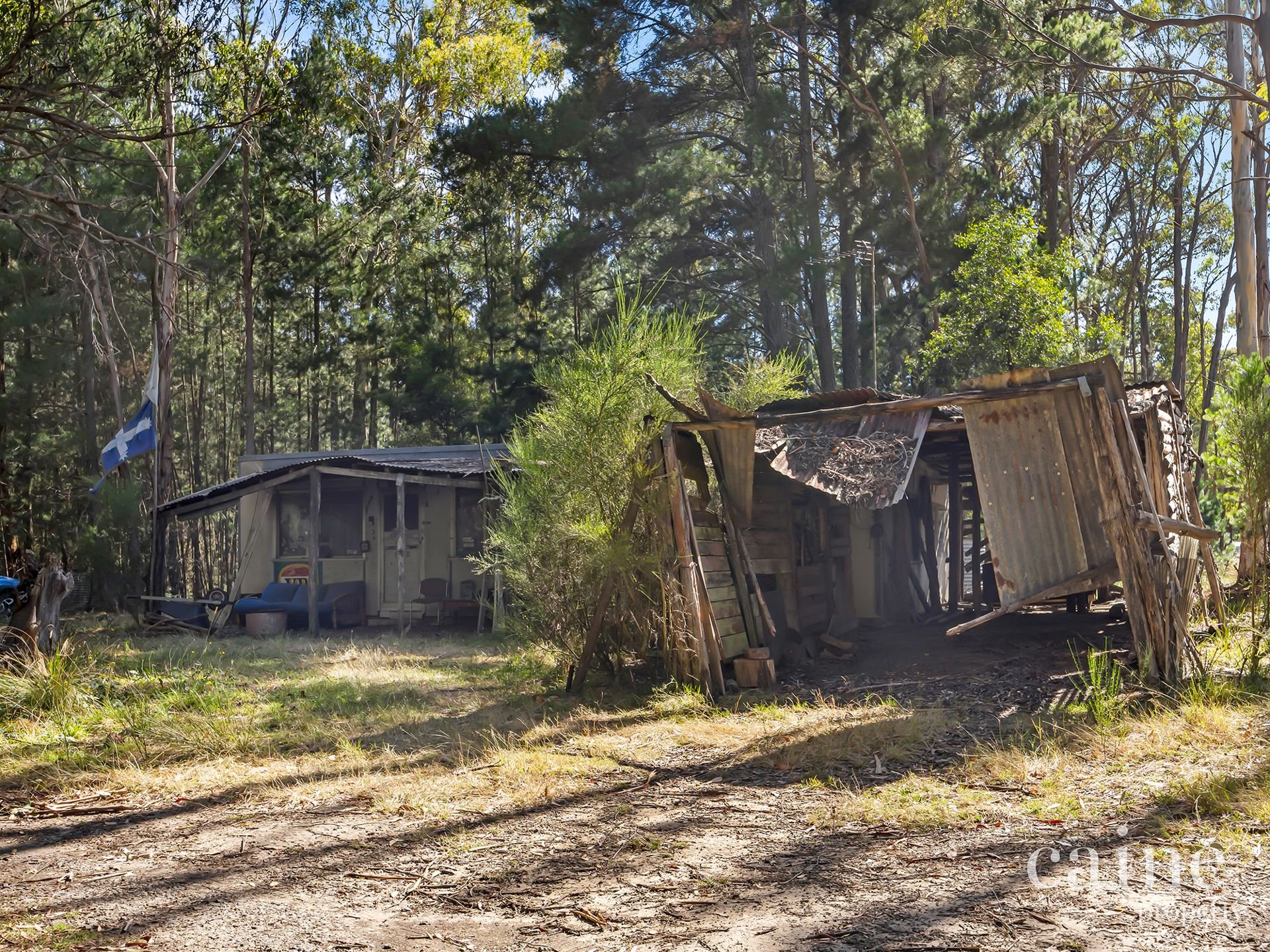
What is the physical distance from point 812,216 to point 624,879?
14393 millimetres

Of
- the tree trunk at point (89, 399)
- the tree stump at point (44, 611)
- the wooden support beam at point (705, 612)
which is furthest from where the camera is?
the tree trunk at point (89, 399)

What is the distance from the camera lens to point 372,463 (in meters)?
14.3

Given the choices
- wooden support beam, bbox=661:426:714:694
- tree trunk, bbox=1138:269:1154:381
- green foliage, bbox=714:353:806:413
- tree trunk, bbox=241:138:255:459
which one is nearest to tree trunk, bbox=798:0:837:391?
green foliage, bbox=714:353:806:413

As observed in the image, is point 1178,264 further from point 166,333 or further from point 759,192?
point 166,333

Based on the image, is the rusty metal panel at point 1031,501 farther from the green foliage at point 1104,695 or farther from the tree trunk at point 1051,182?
the tree trunk at point 1051,182

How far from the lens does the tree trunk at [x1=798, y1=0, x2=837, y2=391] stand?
17.1 metres

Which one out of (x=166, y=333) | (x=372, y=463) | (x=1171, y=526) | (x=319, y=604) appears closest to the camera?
(x=1171, y=526)

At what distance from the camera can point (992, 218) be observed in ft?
56.0

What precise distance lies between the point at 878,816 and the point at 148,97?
7.44 meters

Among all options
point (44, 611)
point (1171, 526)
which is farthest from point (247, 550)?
point (1171, 526)

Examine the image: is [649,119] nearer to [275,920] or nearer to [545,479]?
[545,479]

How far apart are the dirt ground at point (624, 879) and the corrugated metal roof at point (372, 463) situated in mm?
7316

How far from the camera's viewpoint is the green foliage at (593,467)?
8.68m

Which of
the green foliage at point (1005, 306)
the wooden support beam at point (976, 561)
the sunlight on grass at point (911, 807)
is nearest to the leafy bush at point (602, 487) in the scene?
the sunlight on grass at point (911, 807)
